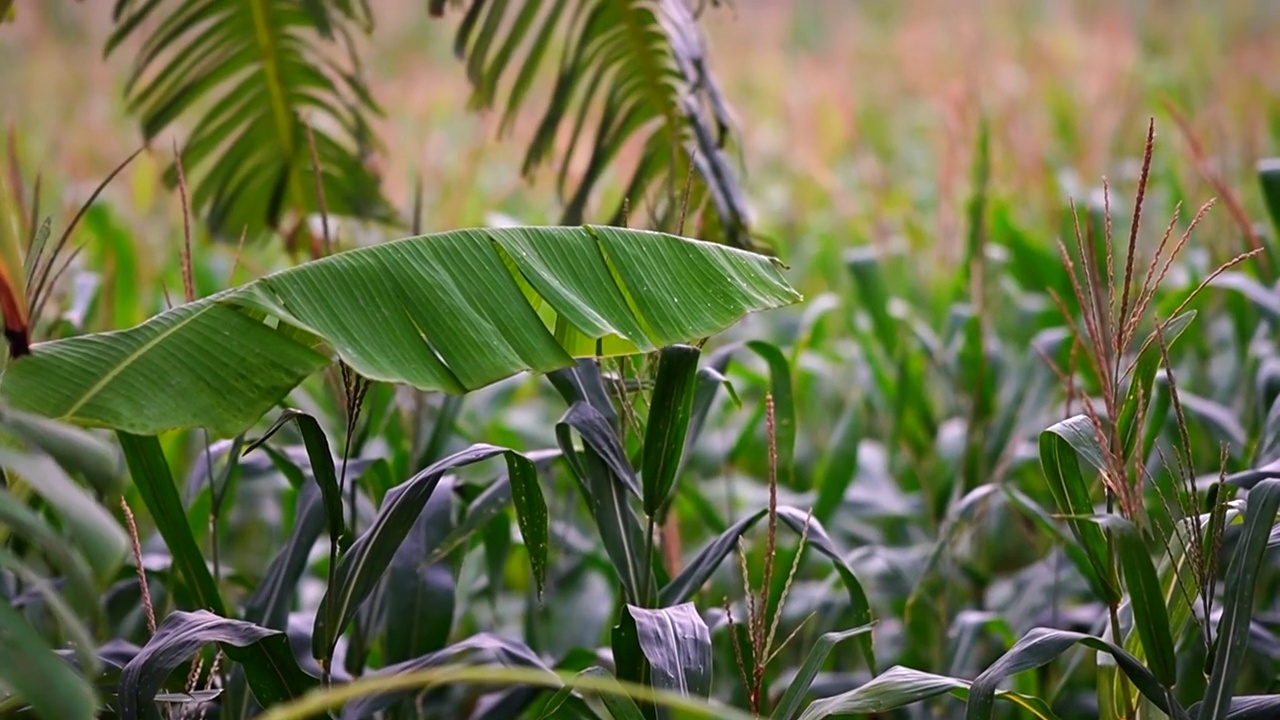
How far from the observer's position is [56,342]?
0.78m

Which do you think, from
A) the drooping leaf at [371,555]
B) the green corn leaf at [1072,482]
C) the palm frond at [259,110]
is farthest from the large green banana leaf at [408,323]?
the palm frond at [259,110]

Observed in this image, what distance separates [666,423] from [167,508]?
419 mm

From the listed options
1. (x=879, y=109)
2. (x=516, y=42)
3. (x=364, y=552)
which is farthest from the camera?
(x=879, y=109)

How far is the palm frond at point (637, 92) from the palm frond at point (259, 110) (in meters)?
0.23

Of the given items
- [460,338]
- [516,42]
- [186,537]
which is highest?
[516,42]

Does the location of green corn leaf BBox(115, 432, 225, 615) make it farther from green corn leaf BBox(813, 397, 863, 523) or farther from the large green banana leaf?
green corn leaf BBox(813, 397, 863, 523)

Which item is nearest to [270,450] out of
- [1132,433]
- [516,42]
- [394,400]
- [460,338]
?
[394,400]

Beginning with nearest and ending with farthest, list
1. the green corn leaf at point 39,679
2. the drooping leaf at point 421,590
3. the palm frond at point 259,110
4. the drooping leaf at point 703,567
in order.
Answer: the green corn leaf at point 39,679 → the drooping leaf at point 703,567 → the drooping leaf at point 421,590 → the palm frond at point 259,110

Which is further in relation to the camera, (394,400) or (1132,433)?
(394,400)

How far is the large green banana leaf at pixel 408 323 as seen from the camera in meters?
0.74

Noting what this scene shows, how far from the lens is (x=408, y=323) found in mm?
826

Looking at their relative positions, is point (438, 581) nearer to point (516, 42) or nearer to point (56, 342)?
point (56, 342)

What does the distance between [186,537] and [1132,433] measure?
0.79 meters

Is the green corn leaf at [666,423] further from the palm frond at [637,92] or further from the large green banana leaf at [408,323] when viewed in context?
the palm frond at [637,92]
